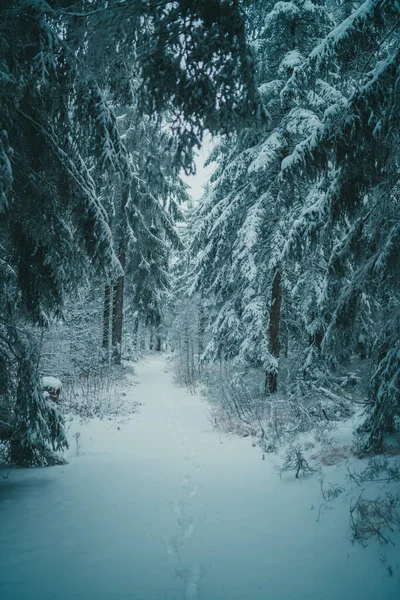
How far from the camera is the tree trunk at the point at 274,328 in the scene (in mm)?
8953

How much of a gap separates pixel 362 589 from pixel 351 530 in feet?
2.31

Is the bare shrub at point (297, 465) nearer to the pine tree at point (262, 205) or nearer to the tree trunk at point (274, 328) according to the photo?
the pine tree at point (262, 205)

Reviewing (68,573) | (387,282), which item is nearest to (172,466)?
A: (68,573)

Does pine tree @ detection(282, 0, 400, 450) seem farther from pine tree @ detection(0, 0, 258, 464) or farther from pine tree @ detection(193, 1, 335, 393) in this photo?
pine tree @ detection(193, 1, 335, 393)

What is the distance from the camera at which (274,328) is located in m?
9.00

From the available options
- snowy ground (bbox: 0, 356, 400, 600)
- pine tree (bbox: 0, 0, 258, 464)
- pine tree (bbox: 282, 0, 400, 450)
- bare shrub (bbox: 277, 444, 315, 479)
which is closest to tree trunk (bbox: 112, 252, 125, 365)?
snowy ground (bbox: 0, 356, 400, 600)

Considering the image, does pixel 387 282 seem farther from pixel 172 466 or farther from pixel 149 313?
pixel 149 313

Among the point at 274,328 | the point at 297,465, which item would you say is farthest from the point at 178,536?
the point at 274,328

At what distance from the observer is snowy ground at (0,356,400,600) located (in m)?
2.73

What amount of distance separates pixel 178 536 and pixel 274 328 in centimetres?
626

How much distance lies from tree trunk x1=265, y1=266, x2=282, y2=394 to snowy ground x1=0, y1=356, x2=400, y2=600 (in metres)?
3.29

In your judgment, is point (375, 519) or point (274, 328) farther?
point (274, 328)

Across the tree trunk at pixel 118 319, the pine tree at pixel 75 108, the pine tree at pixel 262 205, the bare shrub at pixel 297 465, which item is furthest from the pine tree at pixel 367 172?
the tree trunk at pixel 118 319

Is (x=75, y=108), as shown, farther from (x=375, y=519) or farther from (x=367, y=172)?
(x=375, y=519)
